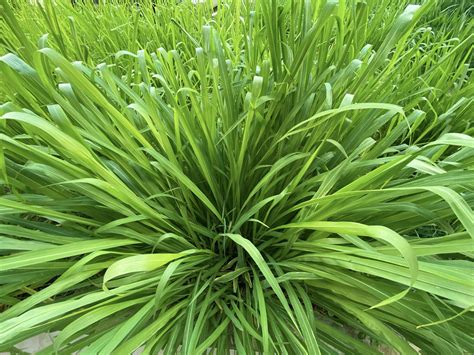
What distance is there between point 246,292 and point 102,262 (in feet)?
0.74

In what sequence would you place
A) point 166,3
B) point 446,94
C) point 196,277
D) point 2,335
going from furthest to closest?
point 166,3 < point 446,94 < point 196,277 < point 2,335

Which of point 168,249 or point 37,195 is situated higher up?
point 37,195

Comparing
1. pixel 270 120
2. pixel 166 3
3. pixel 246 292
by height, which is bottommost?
pixel 246 292

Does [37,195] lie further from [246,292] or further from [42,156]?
[246,292]

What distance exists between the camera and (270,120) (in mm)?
657

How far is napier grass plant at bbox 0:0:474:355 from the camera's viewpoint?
1.51 ft

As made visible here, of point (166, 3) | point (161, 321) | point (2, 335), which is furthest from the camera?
point (166, 3)

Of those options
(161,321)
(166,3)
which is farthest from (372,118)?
(166,3)

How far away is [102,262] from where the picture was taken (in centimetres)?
56

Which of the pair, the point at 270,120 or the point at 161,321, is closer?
the point at 161,321

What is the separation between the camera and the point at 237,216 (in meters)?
0.65

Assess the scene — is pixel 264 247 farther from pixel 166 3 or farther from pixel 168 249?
pixel 166 3

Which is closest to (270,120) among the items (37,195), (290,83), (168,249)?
(290,83)

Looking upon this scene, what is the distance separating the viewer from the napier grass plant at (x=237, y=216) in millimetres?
460
